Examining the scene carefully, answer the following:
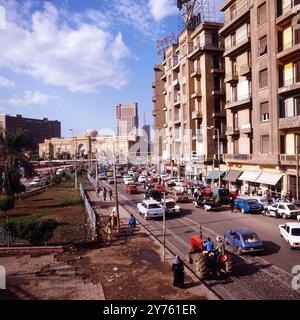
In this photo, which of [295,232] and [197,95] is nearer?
[295,232]

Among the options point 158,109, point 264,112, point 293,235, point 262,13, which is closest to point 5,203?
point 293,235

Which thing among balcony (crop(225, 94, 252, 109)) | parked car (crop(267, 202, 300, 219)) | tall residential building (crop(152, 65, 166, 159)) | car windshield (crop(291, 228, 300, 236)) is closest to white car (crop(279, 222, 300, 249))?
car windshield (crop(291, 228, 300, 236))

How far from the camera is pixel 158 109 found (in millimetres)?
89875

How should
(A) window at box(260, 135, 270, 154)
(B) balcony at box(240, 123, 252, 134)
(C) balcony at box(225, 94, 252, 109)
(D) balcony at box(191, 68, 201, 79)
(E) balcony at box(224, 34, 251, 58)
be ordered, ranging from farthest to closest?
(D) balcony at box(191, 68, 201, 79) → (B) balcony at box(240, 123, 252, 134) → (E) balcony at box(224, 34, 251, 58) → (C) balcony at box(225, 94, 252, 109) → (A) window at box(260, 135, 270, 154)

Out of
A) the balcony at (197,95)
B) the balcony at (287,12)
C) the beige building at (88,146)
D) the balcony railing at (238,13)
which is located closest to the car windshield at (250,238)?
the balcony at (287,12)

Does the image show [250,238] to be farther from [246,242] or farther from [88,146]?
[88,146]

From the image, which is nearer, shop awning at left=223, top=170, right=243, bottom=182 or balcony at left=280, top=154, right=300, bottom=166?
balcony at left=280, top=154, right=300, bottom=166

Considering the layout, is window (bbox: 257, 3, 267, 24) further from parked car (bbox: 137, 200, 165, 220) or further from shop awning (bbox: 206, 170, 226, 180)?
parked car (bbox: 137, 200, 165, 220)

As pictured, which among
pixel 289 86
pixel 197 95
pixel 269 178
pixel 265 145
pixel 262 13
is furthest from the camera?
pixel 197 95

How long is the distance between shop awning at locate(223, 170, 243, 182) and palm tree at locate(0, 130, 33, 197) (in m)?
24.1

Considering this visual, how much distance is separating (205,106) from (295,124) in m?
22.9

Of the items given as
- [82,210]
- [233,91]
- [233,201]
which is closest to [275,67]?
[233,91]

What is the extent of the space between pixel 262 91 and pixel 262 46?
4691mm

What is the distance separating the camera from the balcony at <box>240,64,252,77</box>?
40031 millimetres
